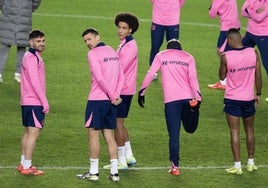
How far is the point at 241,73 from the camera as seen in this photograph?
46.0 feet

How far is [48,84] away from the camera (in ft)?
64.0

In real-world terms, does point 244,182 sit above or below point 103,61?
below

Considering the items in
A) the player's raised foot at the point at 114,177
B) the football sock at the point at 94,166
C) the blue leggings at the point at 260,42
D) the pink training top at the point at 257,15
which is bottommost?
the player's raised foot at the point at 114,177

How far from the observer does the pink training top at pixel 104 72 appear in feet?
43.7

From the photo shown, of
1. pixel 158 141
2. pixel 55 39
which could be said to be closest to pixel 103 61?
pixel 158 141

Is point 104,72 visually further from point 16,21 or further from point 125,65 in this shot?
point 16,21

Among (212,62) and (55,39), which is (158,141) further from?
(55,39)

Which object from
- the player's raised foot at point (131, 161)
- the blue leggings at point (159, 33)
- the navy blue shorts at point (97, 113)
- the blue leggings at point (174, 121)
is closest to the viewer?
the navy blue shorts at point (97, 113)

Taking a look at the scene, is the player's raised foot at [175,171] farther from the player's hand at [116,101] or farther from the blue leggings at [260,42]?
the blue leggings at [260,42]

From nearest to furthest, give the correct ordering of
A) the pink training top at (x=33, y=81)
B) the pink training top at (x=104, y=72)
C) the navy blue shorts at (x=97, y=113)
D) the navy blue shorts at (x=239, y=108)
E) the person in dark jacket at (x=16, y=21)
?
the pink training top at (x=104, y=72)
the navy blue shorts at (x=97, y=113)
the pink training top at (x=33, y=81)
the navy blue shorts at (x=239, y=108)
the person in dark jacket at (x=16, y=21)

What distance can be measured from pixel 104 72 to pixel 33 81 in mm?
996

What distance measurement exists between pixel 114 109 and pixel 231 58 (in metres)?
1.85

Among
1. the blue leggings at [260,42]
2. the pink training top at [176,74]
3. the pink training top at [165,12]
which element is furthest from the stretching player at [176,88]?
the pink training top at [165,12]

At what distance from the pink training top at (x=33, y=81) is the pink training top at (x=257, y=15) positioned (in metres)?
5.84
